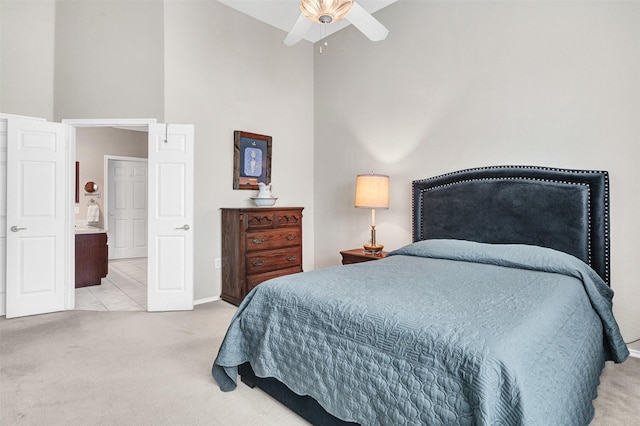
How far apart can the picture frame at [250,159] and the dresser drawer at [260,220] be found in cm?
58

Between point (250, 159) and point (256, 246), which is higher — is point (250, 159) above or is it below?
above

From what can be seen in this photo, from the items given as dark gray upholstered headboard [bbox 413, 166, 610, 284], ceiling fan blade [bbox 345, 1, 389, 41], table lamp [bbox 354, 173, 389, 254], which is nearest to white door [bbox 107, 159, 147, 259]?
table lamp [bbox 354, 173, 389, 254]

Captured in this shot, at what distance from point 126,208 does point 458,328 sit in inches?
302

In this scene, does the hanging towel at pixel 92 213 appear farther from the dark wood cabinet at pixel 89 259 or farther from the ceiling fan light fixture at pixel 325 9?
the ceiling fan light fixture at pixel 325 9

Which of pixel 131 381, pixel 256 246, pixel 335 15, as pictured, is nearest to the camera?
pixel 131 381

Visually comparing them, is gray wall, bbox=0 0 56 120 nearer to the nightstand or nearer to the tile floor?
the tile floor

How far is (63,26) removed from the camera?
149 inches

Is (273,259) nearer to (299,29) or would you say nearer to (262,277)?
(262,277)

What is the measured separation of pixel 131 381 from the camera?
2.24 metres

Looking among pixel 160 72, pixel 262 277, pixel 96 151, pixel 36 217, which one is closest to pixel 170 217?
pixel 262 277

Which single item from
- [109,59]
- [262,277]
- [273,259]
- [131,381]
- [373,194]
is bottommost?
[131,381]

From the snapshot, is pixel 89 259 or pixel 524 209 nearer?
pixel 524 209

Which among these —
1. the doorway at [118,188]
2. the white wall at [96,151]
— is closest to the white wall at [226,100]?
the doorway at [118,188]

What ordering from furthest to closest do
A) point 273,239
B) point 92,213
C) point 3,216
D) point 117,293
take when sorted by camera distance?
point 92,213
point 117,293
point 273,239
point 3,216
